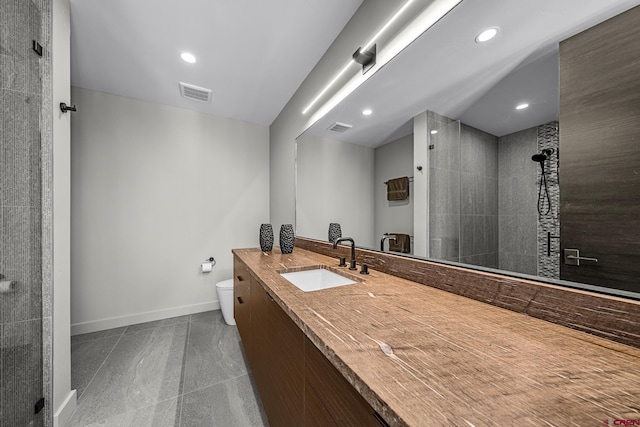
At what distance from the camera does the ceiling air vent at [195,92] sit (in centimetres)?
224

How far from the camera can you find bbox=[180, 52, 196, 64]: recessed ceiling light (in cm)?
183

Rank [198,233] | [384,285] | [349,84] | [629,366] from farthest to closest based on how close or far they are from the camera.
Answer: [198,233]
[349,84]
[384,285]
[629,366]

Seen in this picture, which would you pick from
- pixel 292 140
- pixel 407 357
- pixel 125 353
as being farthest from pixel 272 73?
pixel 125 353

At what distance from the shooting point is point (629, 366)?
1.40 ft

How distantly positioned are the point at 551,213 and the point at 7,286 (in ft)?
6.85

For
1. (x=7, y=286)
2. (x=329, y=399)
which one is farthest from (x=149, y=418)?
(x=329, y=399)

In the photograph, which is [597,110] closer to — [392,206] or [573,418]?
[573,418]

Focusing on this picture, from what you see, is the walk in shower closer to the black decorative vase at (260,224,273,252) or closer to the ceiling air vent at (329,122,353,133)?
the ceiling air vent at (329,122,353,133)

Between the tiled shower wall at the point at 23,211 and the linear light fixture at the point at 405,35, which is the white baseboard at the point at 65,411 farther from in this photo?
the linear light fixture at the point at 405,35

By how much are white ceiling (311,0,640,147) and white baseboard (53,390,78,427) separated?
2.35 meters

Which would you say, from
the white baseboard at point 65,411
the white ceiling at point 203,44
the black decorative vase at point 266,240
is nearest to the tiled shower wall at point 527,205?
the white ceiling at point 203,44

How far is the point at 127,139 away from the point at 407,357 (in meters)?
3.15

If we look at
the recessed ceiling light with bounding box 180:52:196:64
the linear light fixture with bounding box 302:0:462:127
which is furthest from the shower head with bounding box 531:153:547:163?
the recessed ceiling light with bounding box 180:52:196:64

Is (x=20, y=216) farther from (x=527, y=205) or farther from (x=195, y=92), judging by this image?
(x=527, y=205)
